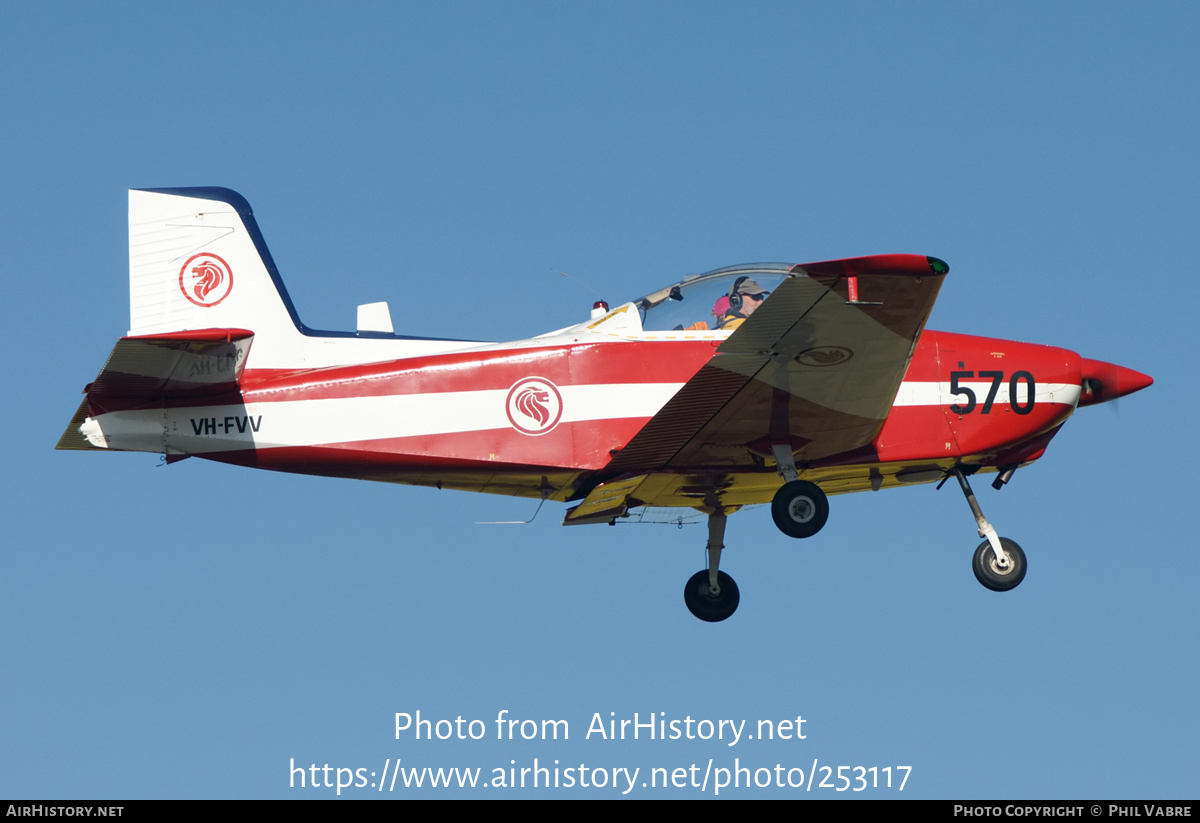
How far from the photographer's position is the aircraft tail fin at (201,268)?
14594 mm

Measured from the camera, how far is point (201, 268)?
1480 centimetres

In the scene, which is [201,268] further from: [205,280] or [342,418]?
[342,418]

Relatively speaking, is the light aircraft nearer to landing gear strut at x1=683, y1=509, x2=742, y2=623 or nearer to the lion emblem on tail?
the lion emblem on tail

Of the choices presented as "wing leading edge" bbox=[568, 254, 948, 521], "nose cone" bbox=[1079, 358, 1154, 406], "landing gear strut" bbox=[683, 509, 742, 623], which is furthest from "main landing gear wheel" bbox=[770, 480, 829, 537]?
"nose cone" bbox=[1079, 358, 1154, 406]

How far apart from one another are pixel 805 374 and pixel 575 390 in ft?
6.80

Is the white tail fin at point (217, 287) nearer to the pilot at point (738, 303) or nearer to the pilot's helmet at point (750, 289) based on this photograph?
the pilot at point (738, 303)

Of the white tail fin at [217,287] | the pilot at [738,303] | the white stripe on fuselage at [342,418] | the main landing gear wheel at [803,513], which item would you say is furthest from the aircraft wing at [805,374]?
the white tail fin at [217,287]

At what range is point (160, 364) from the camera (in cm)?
1366

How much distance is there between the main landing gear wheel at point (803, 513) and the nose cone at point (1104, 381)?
3.26m

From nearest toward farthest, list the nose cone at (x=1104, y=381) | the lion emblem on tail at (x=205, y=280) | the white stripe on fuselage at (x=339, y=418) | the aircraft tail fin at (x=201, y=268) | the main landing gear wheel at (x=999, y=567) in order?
the white stripe on fuselage at (x=339, y=418), the aircraft tail fin at (x=201, y=268), the lion emblem on tail at (x=205, y=280), the main landing gear wheel at (x=999, y=567), the nose cone at (x=1104, y=381)

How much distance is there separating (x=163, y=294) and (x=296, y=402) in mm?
1637

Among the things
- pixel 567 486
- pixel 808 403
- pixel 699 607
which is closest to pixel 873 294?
pixel 808 403

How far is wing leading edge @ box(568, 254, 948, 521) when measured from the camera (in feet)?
43.2

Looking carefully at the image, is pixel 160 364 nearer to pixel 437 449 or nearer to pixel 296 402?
pixel 296 402
